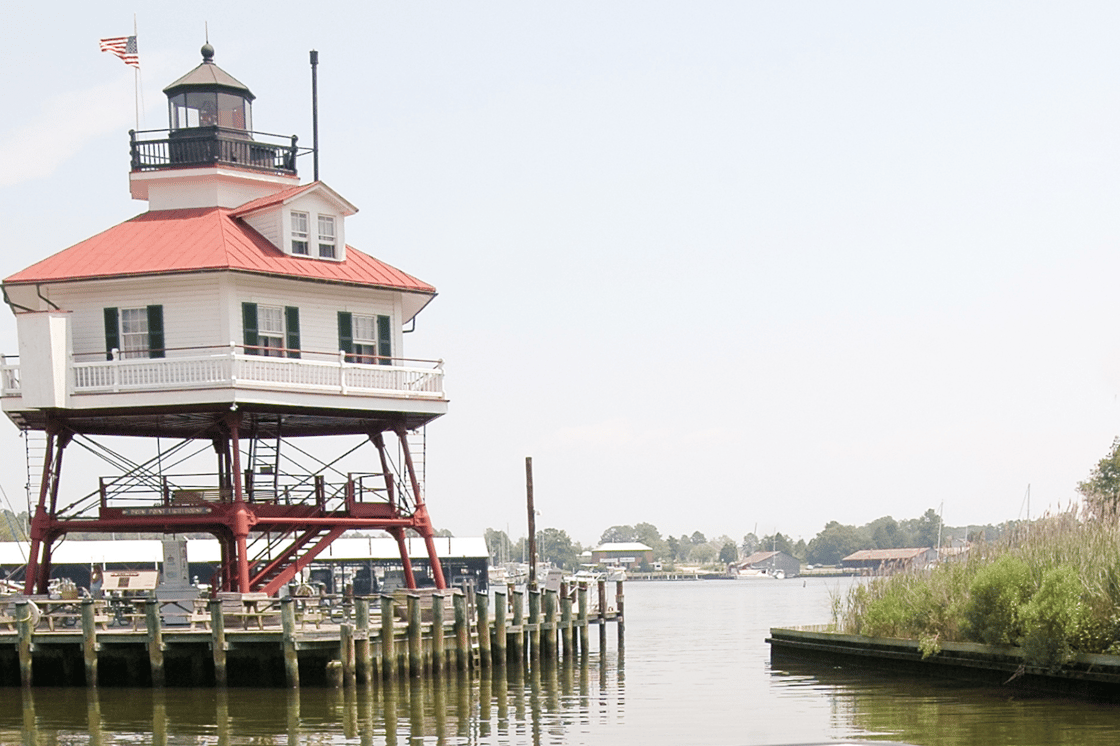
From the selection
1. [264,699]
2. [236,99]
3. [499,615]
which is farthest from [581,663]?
[236,99]

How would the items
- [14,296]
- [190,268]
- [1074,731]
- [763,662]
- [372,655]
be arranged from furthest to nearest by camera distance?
[763,662] < [14,296] < [190,268] < [372,655] < [1074,731]

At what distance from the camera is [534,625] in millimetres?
40750

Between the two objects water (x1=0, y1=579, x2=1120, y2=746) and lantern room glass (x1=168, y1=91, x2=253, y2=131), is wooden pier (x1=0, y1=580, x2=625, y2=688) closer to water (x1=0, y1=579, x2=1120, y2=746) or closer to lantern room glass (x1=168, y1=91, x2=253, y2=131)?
water (x1=0, y1=579, x2=1120, y2=746)

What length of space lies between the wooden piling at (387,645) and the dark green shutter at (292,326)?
8244 mm

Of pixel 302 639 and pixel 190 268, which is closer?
pixel 302 639

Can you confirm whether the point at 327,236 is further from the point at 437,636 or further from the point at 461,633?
the point at 437,636

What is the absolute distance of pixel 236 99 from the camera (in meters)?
44.2

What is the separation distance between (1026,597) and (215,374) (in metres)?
19.2

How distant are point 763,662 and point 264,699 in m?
17.0

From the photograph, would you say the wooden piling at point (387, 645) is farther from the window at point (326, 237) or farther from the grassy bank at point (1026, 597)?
the grassy bank at point (1026, 597)

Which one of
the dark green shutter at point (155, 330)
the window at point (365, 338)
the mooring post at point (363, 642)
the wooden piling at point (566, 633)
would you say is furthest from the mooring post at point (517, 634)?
the dark green shutter at point (155, 330)

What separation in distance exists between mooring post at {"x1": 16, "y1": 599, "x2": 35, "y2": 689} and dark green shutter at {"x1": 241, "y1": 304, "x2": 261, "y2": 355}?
27.3 feet

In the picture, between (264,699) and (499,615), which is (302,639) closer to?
(264,699)

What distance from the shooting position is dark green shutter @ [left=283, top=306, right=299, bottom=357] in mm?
40281
